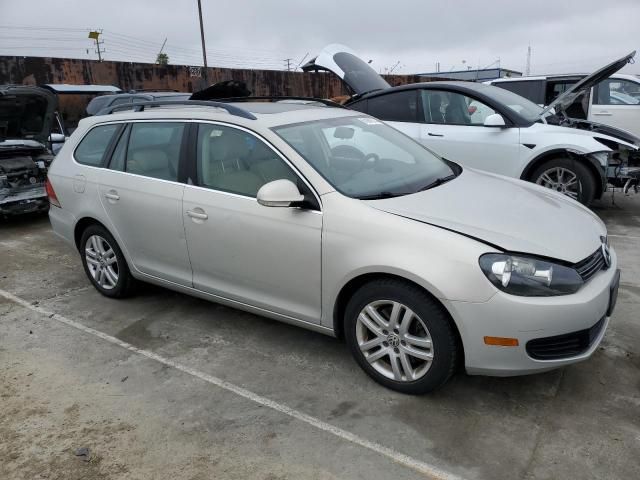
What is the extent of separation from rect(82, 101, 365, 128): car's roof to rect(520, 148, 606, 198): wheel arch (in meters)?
3.01

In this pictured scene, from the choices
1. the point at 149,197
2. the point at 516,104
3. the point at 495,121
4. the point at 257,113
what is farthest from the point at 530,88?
the point at 149,197

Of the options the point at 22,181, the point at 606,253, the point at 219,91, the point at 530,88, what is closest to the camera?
the point at 606,253

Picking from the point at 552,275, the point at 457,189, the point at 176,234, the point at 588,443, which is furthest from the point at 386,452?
the point at 176,234

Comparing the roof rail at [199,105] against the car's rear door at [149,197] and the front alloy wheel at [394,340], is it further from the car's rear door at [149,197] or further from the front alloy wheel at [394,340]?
the front alloy wheel at [394,340]

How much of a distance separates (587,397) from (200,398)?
2140 mm

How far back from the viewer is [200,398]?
9.94 ft

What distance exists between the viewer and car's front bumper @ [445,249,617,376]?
8.27 ft

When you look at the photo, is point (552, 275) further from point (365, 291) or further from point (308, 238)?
point (308, 238)

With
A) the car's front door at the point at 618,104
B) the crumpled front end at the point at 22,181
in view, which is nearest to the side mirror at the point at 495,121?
the car's front door at the point at 618,104

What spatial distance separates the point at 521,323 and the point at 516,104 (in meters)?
4.71

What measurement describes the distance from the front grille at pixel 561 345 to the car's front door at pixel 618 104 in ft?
23.2

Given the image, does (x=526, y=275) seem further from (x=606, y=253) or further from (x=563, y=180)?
(x=563, y=180)

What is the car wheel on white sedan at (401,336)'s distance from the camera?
2.69 metres

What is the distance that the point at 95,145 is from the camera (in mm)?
4391
